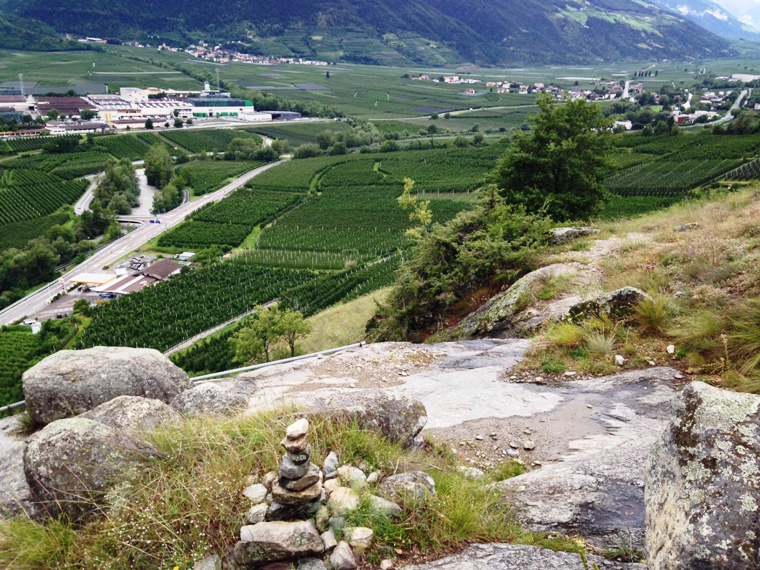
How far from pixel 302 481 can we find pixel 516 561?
5.67ft

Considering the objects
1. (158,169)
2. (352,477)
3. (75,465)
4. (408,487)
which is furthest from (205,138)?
(408,487)

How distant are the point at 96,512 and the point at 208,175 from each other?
99.7 meters

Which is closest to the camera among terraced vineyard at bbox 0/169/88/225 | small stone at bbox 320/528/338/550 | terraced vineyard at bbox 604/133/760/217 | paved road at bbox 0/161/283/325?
small stone at bbox 320/528/338/550

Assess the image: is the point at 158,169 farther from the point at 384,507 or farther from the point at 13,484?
the point at 384,507

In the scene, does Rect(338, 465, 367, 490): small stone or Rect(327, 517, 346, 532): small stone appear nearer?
Rect(327, 517, 346, 532): small stone

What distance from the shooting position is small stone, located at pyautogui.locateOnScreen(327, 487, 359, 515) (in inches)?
172

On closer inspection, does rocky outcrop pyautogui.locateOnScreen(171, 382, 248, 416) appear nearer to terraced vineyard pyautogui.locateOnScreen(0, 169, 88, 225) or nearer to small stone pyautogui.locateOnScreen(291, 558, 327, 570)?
small stone pyautogui.locateOnScreen(291, 558, 327, 570)

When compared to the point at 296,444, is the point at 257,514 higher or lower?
lower

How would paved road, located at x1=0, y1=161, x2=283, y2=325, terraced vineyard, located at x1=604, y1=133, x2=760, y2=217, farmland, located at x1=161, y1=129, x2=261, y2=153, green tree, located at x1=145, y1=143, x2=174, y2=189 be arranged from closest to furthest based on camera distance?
paved road, located at x1=0, y1=161, x2=283, y2=325, terraced vineyard, located at x1=604, y1=133, x2=760, y2=217, green tree, located at x1=145, y1=143, x2=174, y2=189, farmland, located at x1=161, y1=129, x2=261, y2=153

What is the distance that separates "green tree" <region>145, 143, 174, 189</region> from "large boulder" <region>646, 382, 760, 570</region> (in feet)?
327

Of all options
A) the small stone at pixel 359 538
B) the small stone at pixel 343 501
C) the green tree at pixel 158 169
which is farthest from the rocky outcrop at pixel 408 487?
the green tree at pixel 158 169

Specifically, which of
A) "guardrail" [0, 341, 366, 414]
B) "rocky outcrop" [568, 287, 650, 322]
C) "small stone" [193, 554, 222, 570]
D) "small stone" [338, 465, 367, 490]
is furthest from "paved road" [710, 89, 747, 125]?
"small stone" [193, 554, 222, 570]

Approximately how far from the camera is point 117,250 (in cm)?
6775

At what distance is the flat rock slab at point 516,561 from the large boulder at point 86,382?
510cm
